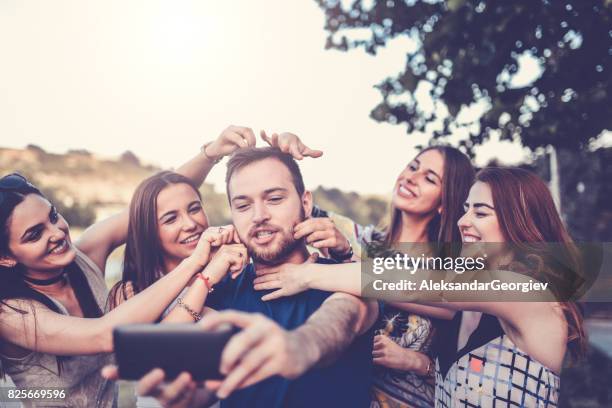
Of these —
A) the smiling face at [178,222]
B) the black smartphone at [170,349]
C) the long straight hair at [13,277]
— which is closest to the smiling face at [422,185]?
the smiling face at [178,222]

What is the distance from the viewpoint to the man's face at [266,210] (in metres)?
2.65

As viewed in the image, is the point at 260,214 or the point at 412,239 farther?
the point at 412,239

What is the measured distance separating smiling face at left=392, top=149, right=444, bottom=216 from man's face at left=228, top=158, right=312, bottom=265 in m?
0.65

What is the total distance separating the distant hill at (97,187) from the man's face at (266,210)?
0.33 m

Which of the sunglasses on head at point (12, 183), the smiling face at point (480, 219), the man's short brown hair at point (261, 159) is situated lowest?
the smiling face at point (480, 219)

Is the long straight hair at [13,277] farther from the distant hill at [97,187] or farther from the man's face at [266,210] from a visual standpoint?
the man's face at [266,210]

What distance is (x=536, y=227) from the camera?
2.74m

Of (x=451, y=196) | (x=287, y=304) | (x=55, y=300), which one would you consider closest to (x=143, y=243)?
(x=55, y=300)

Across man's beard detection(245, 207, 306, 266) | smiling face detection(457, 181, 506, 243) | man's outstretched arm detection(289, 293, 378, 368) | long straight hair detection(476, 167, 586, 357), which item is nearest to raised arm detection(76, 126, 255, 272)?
man's beard detection(245, 207, 306, 266)

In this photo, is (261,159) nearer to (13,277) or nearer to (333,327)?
(333,327)

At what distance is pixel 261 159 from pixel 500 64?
1.70m

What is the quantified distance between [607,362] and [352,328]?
9.86 feet

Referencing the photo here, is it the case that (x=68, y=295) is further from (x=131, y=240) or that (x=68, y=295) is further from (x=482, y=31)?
(x=482, y=31)

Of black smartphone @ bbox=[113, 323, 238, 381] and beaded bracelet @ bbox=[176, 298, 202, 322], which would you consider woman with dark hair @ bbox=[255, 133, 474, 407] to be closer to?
beaded bracelet @ bbox=[176, 298, 202, 322]
